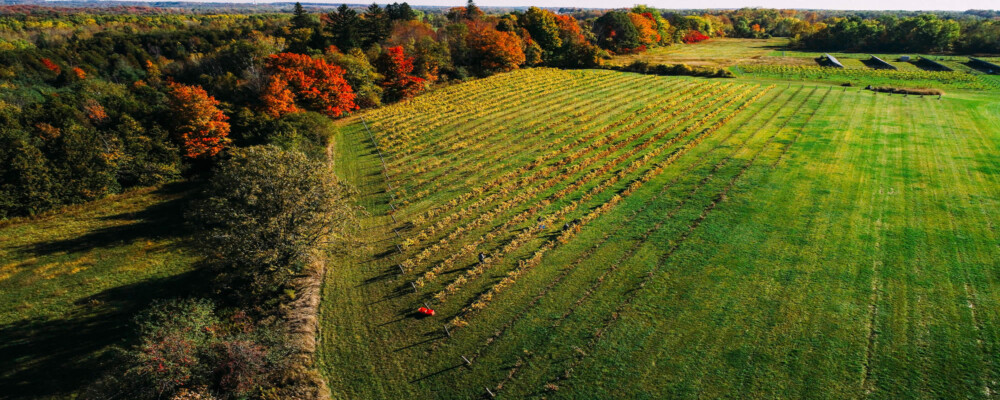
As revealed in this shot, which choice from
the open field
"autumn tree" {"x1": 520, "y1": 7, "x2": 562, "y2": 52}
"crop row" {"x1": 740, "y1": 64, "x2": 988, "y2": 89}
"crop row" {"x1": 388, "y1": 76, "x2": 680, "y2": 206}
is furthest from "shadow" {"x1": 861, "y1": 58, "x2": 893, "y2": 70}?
"autumn tree" {"x1": 520, "y1": 7, "x2": 562, "y2": 52}

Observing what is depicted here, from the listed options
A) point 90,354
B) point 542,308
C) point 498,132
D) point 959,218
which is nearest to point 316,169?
point 90,354

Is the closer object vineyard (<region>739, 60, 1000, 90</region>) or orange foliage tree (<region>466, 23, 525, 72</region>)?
vineyard (<region>739, 60, 1000, 90</region>)

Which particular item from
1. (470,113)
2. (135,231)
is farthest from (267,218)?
(470,113)

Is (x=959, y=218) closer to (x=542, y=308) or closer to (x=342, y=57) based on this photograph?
(x=542, y=308)

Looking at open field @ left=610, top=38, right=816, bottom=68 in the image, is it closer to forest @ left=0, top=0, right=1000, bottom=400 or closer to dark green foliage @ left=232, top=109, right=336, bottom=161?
forest @ left=0, top=0, right=1000, bottom=400

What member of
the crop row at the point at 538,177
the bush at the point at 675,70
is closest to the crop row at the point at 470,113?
the crop row at the point at 538,177

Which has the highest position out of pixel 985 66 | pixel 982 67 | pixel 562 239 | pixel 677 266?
pixel 985 66

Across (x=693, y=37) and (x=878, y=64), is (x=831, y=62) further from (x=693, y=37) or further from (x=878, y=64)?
(x=693, y=37)
